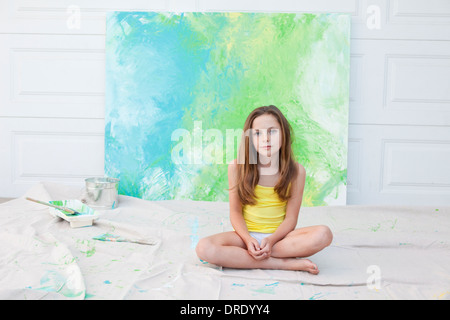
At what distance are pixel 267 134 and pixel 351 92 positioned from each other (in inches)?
55.9

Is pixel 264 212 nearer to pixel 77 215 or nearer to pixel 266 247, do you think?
pixel 266 247

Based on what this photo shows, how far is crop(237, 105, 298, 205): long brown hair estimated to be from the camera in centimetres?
142

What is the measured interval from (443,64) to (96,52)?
224cm

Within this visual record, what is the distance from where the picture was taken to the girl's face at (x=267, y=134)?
138 cm

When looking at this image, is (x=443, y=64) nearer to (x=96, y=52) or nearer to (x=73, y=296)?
(x=96, y=52)

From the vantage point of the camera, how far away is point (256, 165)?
1.44 meters

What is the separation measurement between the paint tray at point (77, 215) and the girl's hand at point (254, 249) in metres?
0.88

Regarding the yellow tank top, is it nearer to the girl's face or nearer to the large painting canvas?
the girl's face

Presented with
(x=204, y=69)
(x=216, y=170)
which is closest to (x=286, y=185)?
(x=216, y=170)

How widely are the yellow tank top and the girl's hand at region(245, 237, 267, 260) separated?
0.33 ft

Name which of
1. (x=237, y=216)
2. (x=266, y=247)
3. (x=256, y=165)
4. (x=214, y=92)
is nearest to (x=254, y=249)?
(x=266, y=247)

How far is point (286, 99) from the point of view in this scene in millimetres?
2533

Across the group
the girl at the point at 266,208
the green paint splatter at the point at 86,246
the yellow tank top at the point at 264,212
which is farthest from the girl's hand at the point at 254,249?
the green paint splatter at the point at 86,246

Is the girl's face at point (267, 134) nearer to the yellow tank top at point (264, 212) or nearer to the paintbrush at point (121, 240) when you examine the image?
the yellow tank top at point (264, 212)
